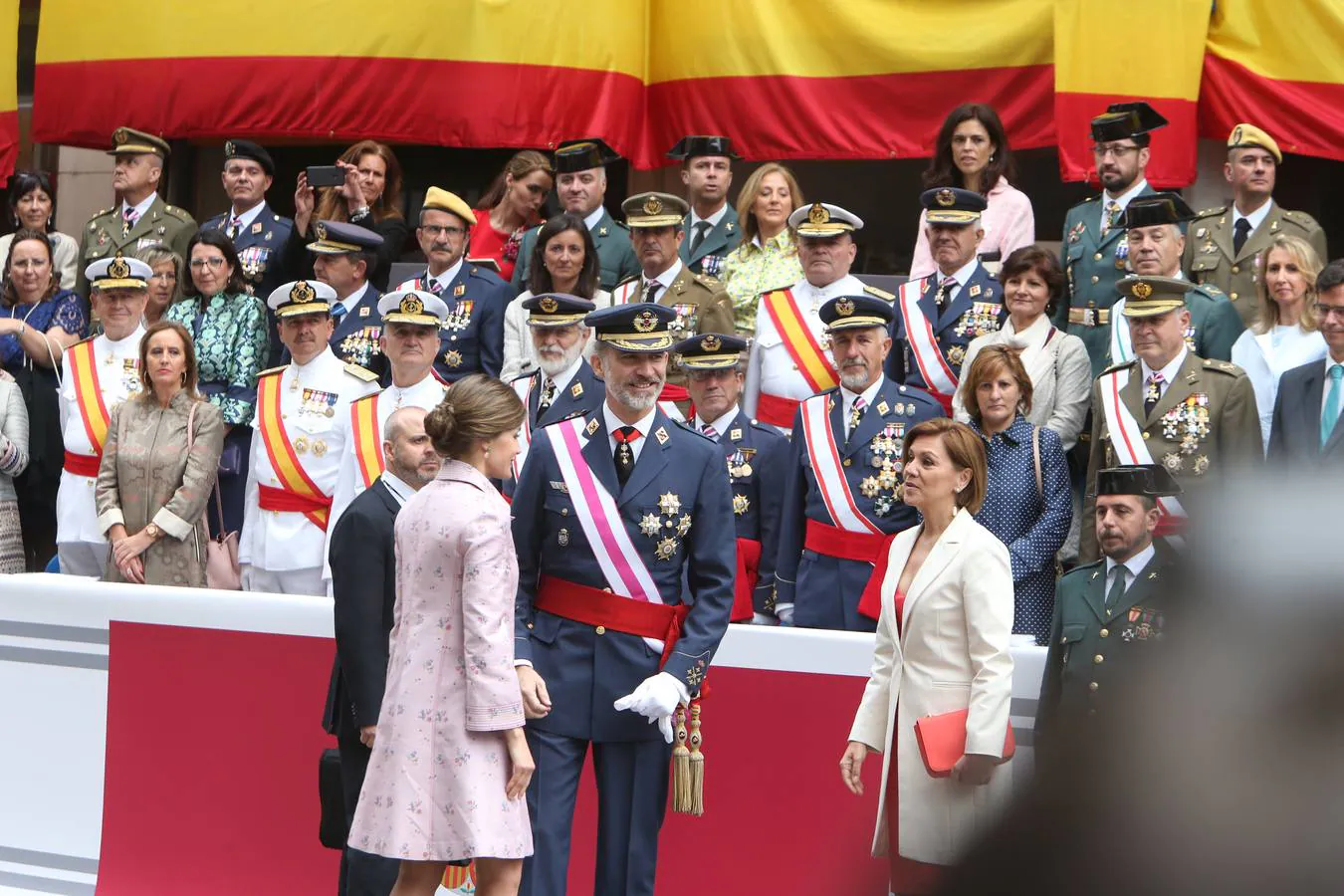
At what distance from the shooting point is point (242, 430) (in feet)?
22.9

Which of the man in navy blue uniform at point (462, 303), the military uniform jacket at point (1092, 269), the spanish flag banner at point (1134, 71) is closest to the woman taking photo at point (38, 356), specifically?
the man in navy blue uniform at point (462, 303)

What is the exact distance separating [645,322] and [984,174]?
125 inches

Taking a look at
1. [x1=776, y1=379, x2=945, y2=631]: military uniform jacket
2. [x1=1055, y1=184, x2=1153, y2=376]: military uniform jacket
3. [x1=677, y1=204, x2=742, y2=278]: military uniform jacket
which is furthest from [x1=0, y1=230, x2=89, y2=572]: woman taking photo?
[x1=1055, y1=184, x2=1153, y2=376]: military uniform jacket

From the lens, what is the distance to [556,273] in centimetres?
694

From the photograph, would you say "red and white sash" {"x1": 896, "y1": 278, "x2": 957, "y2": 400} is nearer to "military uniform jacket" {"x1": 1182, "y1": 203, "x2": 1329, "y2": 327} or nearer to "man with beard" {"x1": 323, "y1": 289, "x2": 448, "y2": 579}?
"military uniform jacket" {"x1": 1182, "y1": 203, "x2": 1329, "y2": 327}

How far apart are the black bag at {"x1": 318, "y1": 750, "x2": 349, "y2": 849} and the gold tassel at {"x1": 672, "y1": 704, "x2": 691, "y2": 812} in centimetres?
85

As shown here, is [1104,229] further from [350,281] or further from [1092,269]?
[350,281]

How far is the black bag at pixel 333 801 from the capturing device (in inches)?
181

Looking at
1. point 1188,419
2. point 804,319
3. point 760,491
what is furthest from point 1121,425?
point 804,319

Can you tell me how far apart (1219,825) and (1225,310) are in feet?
19.2

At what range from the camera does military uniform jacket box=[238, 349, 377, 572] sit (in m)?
6.51

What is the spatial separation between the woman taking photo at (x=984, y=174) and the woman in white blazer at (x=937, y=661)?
2871 mm

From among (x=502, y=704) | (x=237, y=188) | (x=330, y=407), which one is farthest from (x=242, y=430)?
(x=502, y=704)

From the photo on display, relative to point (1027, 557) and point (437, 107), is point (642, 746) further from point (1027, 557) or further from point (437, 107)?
point (437, 107)
